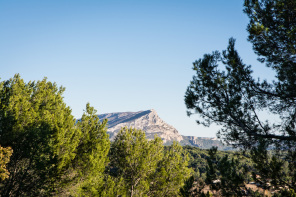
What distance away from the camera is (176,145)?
23.5 meters

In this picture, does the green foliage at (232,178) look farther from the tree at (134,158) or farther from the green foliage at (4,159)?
the tree at (134,158)

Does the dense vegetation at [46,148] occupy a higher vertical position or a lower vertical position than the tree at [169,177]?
higher

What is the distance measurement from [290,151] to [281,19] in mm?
5434

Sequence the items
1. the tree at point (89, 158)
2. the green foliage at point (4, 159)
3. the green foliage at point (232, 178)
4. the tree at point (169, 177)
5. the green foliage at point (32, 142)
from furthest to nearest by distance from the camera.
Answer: the tree at point (169, 177), the tree at point (89, 158), the green foliage at point (32, 142), the green foliage at point (4, 159), the green foliage at point (232, 178)

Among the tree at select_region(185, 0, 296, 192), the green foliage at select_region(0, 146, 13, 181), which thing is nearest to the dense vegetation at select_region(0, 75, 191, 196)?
the green foliage at select_region(0, 146, 13, 181)

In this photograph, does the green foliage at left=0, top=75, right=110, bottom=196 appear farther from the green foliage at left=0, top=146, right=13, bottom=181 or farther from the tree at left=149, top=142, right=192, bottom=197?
the tree at left=149, top=142, right=192, bottom=197

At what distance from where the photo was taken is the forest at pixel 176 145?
6.37 metres

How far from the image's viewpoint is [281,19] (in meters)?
7.23

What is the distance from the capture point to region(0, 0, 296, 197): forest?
6.37m

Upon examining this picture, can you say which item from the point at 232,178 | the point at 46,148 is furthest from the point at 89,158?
the point at 232,178

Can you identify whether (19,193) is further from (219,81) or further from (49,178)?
(219,81)

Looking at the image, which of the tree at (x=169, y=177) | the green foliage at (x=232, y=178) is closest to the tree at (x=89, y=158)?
the tree at (x=169, y=177)

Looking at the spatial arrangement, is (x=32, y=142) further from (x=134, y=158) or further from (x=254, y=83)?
(x=254, y=83)

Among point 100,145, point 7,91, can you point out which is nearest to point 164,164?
point 100,145
